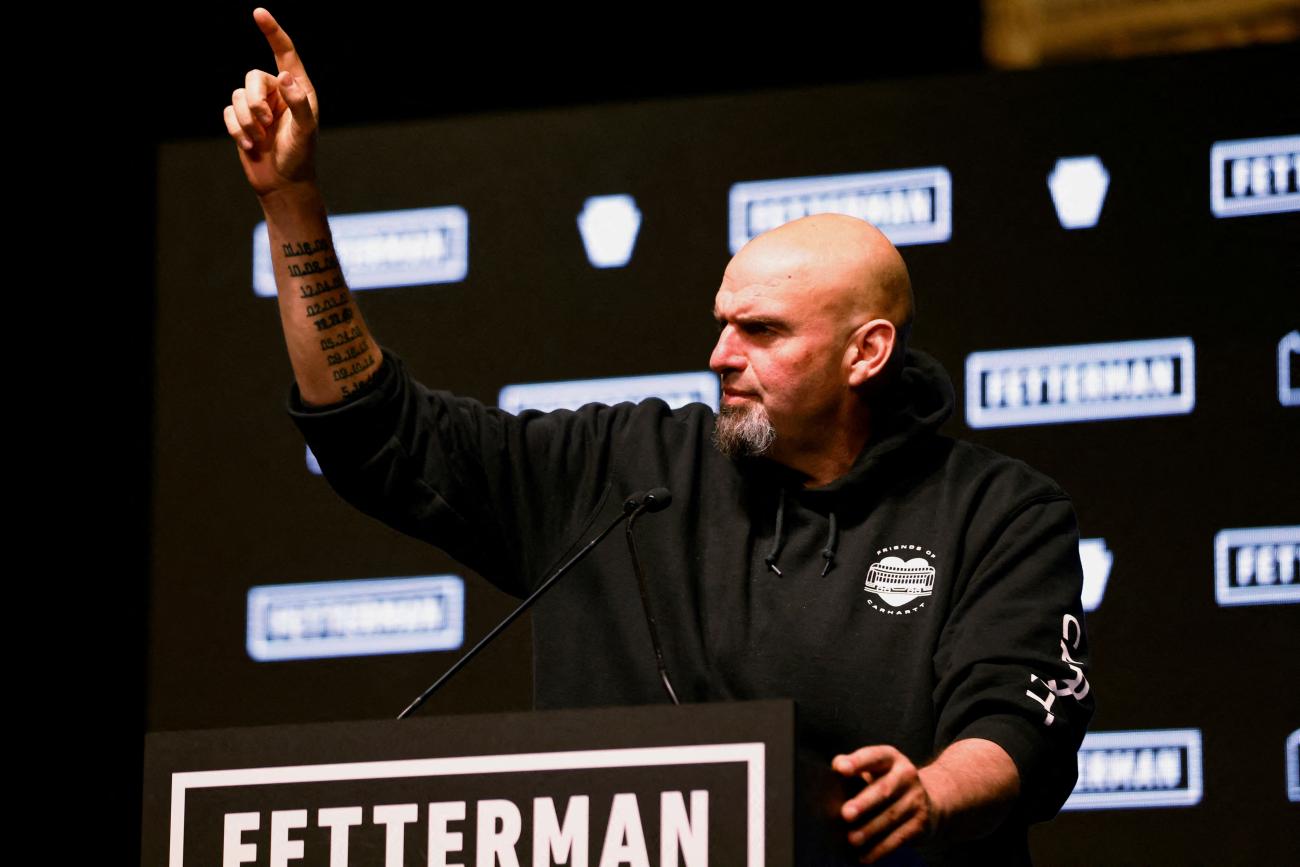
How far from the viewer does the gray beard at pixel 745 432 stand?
2.50m

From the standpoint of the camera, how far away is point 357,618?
367cm

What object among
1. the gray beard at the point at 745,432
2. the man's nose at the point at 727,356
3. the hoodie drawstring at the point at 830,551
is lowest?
the hoodie drawstring at the point at 830,551

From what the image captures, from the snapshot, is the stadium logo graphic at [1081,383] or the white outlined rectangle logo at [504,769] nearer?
the white outlined rectangle logo at [504,769]

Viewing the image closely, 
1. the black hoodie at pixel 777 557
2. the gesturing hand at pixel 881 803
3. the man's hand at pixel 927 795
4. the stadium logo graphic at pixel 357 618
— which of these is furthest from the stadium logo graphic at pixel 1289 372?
the gesturing hand at pixel 881 803

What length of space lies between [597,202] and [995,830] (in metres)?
1.86

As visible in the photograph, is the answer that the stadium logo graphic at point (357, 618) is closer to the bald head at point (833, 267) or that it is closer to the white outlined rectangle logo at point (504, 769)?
the bald head at point (833, 267)

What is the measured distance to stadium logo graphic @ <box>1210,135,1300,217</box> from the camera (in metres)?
3.49

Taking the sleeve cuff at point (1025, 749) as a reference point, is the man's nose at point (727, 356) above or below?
above

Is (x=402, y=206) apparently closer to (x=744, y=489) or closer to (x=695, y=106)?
(x=695, y=106)

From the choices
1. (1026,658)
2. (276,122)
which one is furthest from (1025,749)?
(276,122)

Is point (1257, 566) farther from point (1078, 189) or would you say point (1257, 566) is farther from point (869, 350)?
point (869, 350)

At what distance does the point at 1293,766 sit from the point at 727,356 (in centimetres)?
133

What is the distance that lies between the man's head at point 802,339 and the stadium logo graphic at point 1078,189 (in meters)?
1.09

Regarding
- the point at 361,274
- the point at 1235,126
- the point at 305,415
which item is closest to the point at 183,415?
the point at 361,274
